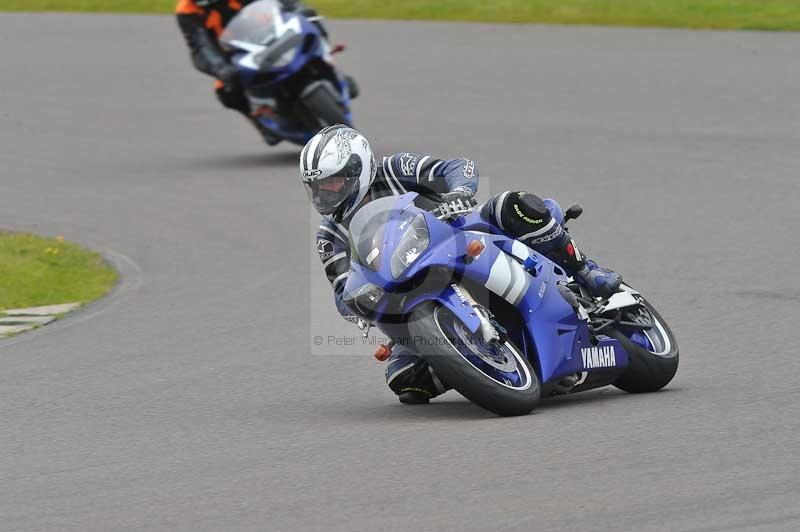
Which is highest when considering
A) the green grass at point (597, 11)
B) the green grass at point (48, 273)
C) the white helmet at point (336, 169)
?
the white helmet at point (336, 169)

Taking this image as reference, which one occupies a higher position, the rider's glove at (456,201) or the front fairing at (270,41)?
the rider's glove at (456,201)

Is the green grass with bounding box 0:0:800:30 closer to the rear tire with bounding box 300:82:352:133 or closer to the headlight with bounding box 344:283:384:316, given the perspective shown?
the rear tire with bounding box 300:82:352:133

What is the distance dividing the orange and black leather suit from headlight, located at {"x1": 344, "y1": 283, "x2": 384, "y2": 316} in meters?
8.21

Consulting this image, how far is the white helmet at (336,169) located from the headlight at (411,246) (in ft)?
1.19

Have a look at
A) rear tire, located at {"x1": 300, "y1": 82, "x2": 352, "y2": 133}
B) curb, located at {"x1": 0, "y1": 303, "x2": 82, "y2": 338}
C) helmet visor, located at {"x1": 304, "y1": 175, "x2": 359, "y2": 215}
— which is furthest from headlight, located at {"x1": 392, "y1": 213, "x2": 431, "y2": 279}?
rear tire, located at {"x1": 300, "y1": 82, "x2": 352, "y2": 133}

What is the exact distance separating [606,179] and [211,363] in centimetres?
529

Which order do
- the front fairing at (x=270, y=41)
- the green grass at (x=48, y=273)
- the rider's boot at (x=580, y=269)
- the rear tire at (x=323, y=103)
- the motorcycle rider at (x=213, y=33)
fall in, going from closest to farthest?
the rider's boot at (x=580, y=269) → the green grass at (x=48, y=273) → the rear tire at (x=323, y=103) → the front fairing at (x=270, y=41) → the motorcycle rider at (x=213, y=33)

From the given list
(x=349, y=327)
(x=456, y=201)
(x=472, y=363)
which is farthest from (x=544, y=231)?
(x=349, y=327)

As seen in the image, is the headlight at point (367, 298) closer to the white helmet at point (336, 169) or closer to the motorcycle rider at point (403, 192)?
the motorcycle rider at point (403, 192)

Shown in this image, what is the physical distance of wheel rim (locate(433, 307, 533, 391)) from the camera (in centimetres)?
646

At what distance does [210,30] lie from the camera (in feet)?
48.2

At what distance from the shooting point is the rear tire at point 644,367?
7.22 meters

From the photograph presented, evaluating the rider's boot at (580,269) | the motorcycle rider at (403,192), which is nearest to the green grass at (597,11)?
the rider's boot at (580,269)

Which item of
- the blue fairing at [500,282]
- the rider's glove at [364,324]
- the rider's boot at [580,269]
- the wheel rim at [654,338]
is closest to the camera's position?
the blue fairing at [500,282]
